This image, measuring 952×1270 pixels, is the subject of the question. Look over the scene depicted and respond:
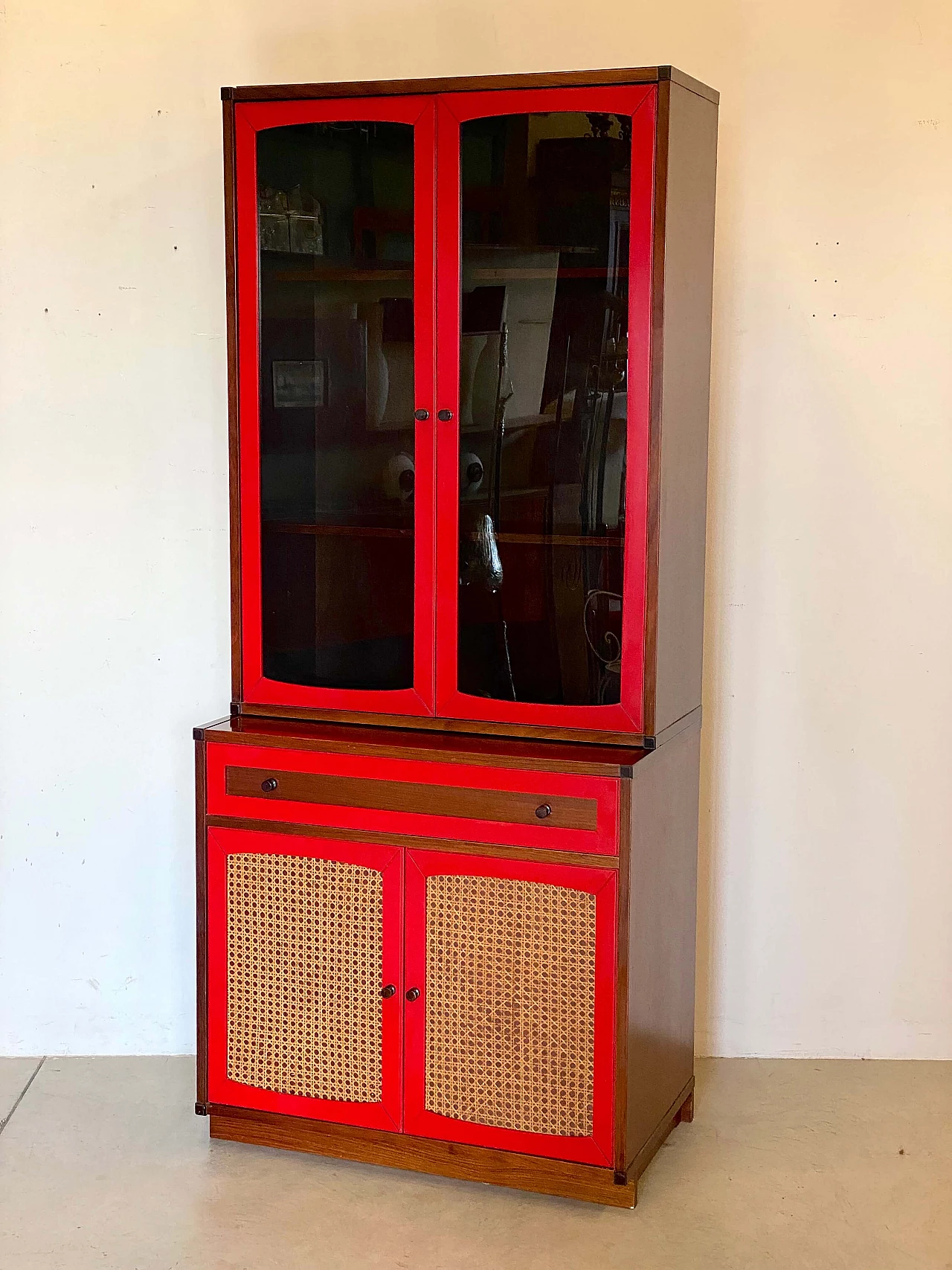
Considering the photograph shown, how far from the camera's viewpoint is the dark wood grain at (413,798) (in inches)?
92.0

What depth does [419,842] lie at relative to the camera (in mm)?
2441

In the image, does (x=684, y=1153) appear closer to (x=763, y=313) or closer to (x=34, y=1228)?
(x=34, y=1228)

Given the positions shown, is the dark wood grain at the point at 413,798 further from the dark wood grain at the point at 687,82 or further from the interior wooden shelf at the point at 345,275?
the dark wood grain at the point at 687,82

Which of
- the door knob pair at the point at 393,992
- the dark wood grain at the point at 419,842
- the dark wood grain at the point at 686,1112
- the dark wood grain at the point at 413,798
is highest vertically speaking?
the dark wood grain at the point at 413,798

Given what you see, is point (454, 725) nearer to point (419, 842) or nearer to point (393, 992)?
point (419, 842)

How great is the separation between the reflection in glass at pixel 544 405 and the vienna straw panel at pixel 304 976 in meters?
0.48

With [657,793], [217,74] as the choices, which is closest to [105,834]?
[657,793]

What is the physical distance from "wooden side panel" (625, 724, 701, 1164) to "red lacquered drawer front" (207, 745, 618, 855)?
10 centimetres

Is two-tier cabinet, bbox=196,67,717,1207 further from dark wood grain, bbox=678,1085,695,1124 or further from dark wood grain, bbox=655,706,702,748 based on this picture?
dark wood grain, bbox=678,1085,695,1124

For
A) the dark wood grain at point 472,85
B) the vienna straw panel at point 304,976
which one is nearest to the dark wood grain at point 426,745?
the vienna straw panel at point 304,976

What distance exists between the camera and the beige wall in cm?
277

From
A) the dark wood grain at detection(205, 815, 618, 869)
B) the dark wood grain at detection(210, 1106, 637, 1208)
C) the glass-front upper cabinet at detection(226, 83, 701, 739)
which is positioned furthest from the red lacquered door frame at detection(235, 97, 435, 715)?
the dark wood grain at detection(210, 1106, 637, 1208)

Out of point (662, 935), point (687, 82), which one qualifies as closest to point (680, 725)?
point (662, 935)

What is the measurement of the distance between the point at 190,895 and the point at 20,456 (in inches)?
42.5
